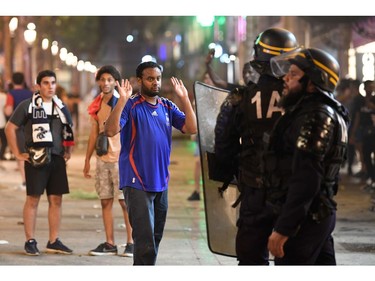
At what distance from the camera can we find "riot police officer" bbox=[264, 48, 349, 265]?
5191mm

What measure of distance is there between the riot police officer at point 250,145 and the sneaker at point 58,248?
386cm

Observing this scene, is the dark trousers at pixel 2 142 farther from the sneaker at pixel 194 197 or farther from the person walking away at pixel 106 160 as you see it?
the person walking away at pixel 106 160

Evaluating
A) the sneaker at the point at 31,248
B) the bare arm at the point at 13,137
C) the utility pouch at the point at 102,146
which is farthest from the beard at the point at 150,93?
the sneaker at the point at 31,248

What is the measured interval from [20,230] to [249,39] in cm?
3726

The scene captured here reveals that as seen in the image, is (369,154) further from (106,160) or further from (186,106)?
(186,106)

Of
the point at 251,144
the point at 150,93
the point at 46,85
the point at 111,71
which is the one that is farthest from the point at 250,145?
the point at 46,85

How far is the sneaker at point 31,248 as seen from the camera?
9.33m

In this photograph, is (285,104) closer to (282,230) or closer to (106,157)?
(282,230)

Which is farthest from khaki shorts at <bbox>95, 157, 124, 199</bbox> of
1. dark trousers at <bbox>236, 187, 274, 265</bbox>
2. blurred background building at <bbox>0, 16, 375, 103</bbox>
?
dark trousers at <bbox>236, 187, 274, 265</bbox>

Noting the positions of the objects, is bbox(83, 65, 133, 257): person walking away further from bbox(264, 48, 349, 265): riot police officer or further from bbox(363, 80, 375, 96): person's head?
bbox(363, 80, 375, 96): person's head

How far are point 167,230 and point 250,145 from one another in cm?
557

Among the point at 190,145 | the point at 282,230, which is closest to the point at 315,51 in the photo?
the point at 282,230

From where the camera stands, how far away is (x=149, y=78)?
732 cm

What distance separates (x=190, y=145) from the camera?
3003 centimetres
